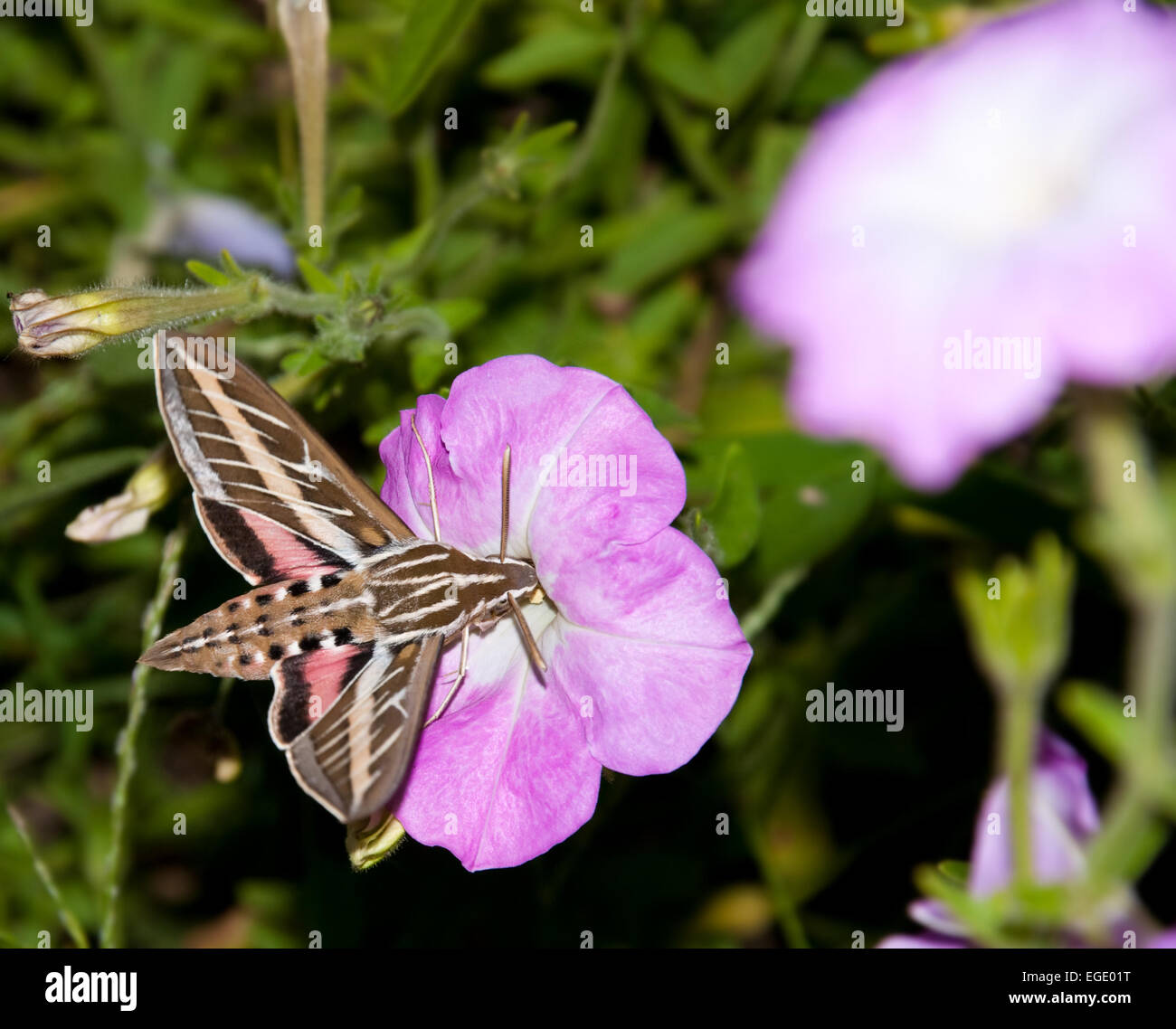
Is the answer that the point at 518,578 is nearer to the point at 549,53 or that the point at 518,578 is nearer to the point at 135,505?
the point at 135,505

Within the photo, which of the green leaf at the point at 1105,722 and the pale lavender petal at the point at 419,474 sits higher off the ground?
the pale lavender petal at the point at 419,474

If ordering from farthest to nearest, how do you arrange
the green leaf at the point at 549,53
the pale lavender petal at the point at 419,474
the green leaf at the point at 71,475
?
the green leaf at the point at 549,53 → the green leaf at the point at 71,475 → the pale lavender petal at the point at 419,474

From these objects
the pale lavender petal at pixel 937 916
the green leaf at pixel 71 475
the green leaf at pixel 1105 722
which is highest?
the green leaf at pixel 71 475

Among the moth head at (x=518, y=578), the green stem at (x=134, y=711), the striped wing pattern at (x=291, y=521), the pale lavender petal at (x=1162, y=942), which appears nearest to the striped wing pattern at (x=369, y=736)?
the striped wing pattern at (x=291, y=521)

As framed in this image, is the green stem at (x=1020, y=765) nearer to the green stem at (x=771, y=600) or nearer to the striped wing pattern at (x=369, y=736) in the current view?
the striped wing pattern at (x=369, y=736)

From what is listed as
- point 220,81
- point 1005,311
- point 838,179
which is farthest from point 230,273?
point 220,81

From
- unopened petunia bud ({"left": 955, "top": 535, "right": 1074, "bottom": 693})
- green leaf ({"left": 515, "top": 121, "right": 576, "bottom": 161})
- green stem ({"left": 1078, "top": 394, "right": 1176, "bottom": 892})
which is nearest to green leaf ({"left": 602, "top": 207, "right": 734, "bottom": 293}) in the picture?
green leaf ({"left": 515, "top": 121, "right": 576, "bottom": 161})
